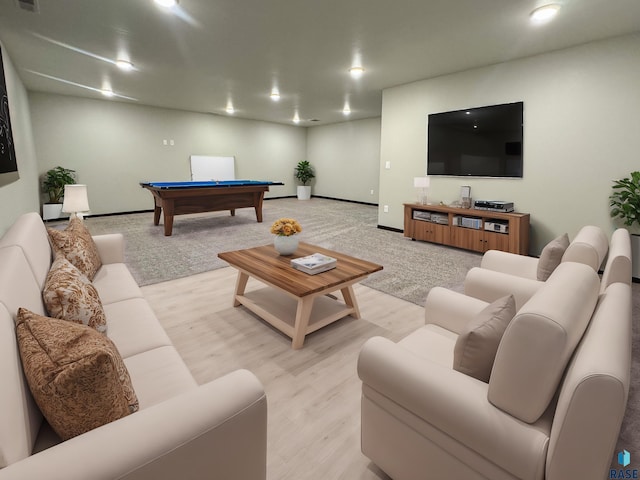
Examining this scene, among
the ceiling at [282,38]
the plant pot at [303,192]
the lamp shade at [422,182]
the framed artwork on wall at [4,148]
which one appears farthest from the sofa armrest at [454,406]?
the plant pot at [303,192]

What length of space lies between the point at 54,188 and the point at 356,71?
6.16 metres

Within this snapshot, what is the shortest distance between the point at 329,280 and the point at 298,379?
2.14ft

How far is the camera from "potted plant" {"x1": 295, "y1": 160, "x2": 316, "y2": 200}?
1099cm

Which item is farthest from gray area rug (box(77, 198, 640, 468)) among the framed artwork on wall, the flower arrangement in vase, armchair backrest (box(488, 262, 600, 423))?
the framed artwork on wall

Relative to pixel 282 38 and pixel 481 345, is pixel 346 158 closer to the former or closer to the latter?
pixel 282 38

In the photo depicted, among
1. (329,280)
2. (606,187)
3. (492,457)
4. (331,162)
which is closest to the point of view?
(492,457)

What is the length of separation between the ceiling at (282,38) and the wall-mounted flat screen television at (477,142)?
63 centimetres

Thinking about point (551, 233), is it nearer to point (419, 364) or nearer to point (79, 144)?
point (419, 364)

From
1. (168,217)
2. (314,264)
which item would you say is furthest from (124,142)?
(314,264)

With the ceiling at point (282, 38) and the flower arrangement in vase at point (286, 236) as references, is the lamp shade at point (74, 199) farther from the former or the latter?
the flower arrangement in vase at point (286, 236)

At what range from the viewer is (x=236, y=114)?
8922mm

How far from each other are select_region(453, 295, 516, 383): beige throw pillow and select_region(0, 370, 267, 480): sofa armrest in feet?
2.18

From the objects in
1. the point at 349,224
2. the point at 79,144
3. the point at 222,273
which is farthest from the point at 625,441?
the point at 79,144

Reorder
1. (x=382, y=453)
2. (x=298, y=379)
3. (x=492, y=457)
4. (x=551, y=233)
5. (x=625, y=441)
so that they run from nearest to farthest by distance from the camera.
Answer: (x=492, y=457) < (x=382, y=453) < (x=625, y=441) < (x=298, y=379) < (x=551, y=233)
